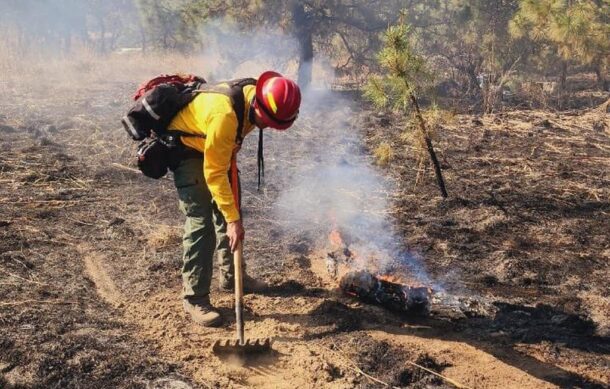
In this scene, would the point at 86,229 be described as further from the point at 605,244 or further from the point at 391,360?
the point at 605,244

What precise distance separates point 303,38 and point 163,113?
10.3m

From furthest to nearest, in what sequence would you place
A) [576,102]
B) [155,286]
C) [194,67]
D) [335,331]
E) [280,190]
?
[194,67] → [576,102] → [280,190] → [155,286] → [335,331]

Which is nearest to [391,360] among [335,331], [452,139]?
[335,331]

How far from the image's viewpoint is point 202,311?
377cm

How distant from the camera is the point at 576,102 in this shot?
12602 millimetres

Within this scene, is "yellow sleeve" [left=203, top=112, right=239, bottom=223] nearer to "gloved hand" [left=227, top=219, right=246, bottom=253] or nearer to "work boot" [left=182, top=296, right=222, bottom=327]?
"gloved hand" [left=227, top=219, right=246, bottom=253]

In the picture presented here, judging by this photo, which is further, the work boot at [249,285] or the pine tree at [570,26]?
the pine tree at [570,26]

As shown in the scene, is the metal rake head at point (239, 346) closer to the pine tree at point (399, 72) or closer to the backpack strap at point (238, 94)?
the backpack strap at point (238, 94)

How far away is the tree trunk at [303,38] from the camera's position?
13.0 metres

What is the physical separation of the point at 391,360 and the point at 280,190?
147 inches

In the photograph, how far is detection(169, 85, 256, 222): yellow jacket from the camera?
A: 10.8 ft

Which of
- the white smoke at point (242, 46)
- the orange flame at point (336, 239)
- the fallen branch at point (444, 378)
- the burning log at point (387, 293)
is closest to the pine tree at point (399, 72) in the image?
the orange flame at point (336, 239)

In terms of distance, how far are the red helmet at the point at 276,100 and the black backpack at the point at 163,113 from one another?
0.15 meters

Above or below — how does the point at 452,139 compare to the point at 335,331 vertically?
above
